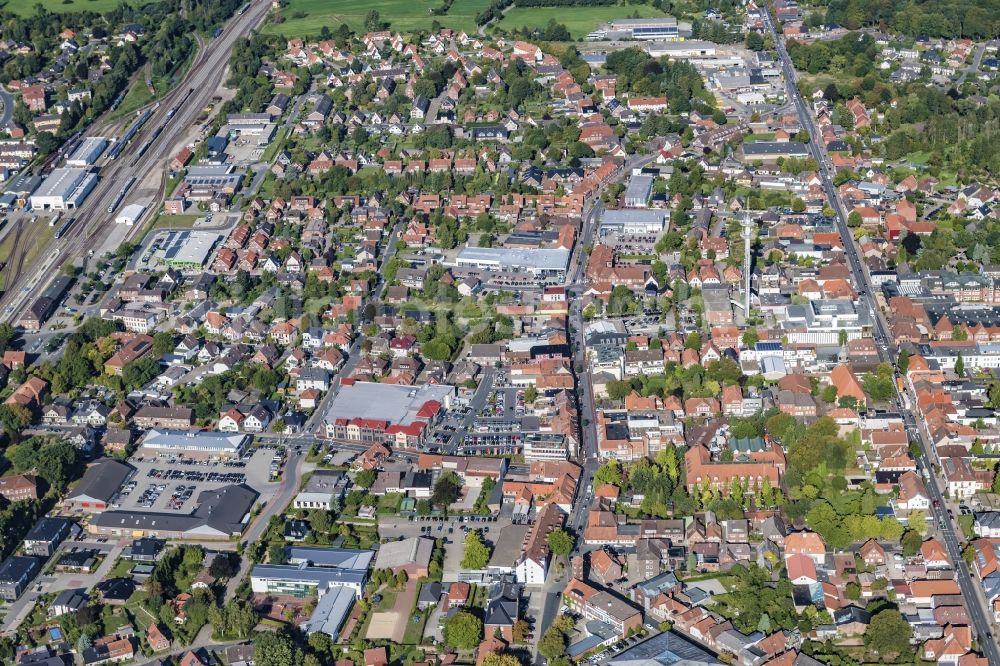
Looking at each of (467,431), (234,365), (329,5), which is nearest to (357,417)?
(467,431)

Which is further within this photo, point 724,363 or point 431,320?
point 431,320

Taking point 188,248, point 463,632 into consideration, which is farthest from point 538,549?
point 188,248

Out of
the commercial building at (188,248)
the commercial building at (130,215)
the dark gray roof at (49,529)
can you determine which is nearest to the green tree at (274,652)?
the dark gray roof at (49,529)

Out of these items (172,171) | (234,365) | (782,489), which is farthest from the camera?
(172,171)

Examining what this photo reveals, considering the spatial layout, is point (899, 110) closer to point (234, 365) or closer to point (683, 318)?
point (683, 318)

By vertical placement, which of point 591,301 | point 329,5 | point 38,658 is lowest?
point 329,5

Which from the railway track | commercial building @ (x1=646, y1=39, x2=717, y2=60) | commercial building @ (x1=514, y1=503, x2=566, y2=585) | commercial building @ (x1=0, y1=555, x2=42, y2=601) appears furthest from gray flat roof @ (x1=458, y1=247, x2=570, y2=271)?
commercial building @ (x1=646, y1=39, x2=717, y2=60)

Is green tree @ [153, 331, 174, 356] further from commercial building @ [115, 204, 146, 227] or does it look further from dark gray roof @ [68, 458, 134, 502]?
commercial building @ [115, 204, 146, 227]
